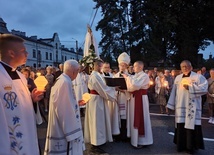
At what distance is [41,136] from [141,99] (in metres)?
3.16

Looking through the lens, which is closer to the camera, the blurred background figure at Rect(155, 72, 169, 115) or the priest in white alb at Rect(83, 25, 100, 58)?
the priest in white alb at Rect(83, 25, 100, 58)

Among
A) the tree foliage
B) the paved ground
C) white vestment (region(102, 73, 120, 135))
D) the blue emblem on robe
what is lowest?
the paved ground

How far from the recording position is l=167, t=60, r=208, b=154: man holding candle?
5.62 meters

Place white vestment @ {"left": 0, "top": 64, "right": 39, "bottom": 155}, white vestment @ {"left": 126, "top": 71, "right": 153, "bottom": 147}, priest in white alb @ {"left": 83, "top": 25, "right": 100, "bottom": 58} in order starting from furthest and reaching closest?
priest in white alb @ {"left": 83, "top": 25, "right": 100, "bottom": 58} → white vestment @ {"left": 126, "top": 71, "right": 153, "bottom": 147} → white vestment @ {"left": 0, "top": 64, "right": 39, "bottom": 155}

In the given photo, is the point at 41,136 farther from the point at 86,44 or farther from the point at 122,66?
the point at 86,44

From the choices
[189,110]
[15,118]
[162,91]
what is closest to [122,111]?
[189,110]

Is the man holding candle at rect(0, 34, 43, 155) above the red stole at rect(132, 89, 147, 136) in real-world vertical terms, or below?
above

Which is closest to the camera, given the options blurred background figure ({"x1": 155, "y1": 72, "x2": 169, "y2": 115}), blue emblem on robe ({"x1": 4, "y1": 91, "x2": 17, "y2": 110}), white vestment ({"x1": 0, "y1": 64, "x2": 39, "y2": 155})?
white vestment ({"x1": 0, "y1": 64, "x2": 39, "y2": 155})

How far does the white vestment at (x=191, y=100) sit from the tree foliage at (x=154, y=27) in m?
18.7

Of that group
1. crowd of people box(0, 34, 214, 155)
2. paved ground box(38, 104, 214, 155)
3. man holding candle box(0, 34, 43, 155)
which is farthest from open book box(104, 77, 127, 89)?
Result: man holding candle box(0, 34, 43, 155)

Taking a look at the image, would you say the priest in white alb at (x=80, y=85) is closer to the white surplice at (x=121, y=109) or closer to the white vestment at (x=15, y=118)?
the white surplice at (x=121, y=109)

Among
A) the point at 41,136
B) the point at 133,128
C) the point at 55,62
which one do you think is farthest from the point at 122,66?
the point at 55,62

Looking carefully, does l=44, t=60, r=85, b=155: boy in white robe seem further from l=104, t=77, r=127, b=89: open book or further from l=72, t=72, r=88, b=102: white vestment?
l=72, t=72, r=88, b=102: white vestment

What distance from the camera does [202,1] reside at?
25.9m
